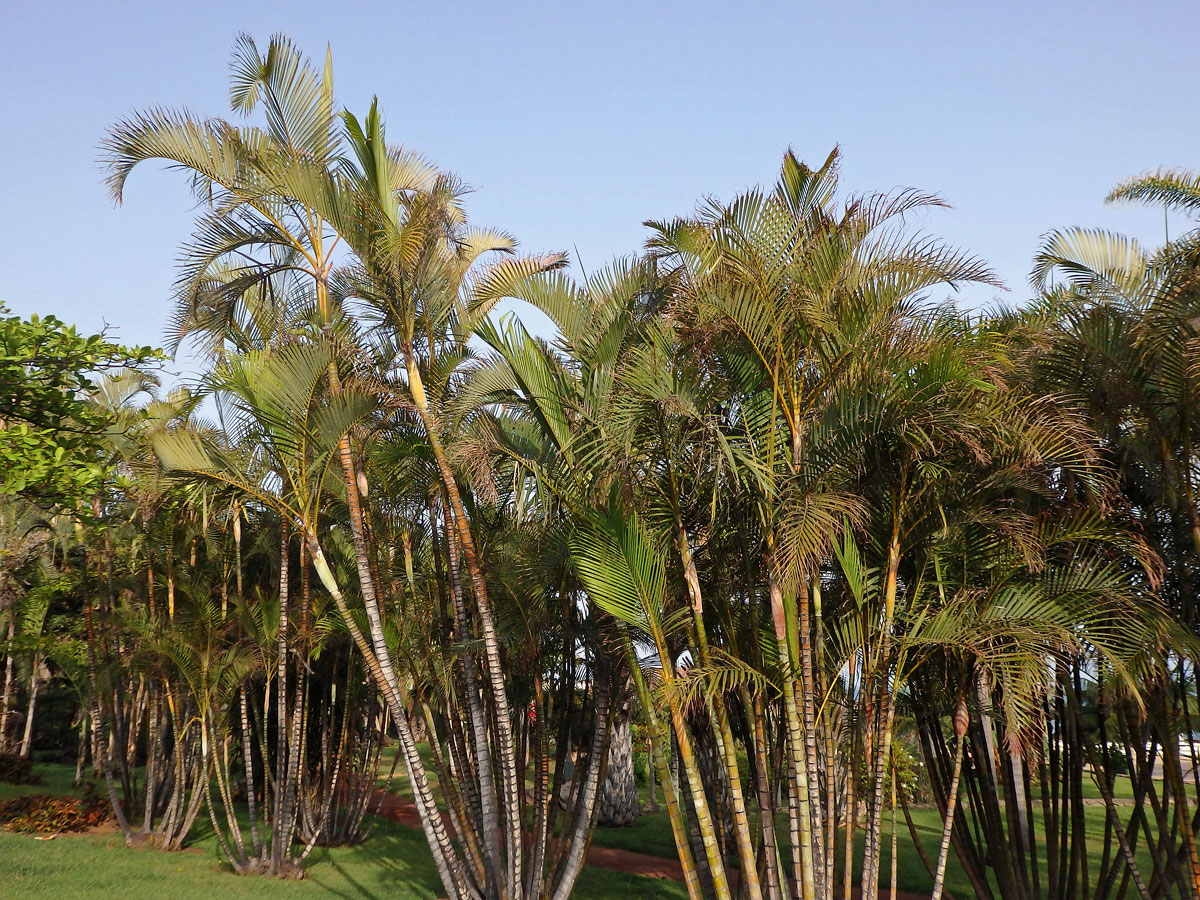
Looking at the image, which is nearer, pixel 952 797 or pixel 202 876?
pixel 952 797

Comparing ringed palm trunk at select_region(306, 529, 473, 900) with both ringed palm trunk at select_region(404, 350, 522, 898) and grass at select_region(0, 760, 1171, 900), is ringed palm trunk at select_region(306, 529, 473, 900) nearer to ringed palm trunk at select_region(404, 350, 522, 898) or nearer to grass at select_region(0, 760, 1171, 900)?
ringed palm trunk at select_region(404, 350, 522, 898)

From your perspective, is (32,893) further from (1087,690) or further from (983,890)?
(1087,690)

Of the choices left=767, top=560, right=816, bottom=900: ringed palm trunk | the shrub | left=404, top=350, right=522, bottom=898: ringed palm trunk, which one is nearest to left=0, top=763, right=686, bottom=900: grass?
the shrub

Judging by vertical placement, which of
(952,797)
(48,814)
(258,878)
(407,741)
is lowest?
(258,878)

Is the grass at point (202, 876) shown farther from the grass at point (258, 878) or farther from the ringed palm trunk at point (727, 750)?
the ringed palm trunk at point (727, 750)

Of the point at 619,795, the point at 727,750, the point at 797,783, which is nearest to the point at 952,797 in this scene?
the point at 797,783

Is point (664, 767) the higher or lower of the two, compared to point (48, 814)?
higher

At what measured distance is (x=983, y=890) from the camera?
25.7 feet

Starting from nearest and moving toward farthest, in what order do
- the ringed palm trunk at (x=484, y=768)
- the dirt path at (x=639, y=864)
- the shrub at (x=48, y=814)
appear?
the ringed palm trunk at (x=484, y=768)
the dirt path at (x=639, y=864)
the shrub at (x=48, y=814)

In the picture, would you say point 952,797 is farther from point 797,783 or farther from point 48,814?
point 48,814

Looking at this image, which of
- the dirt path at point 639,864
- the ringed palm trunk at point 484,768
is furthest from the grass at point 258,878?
the ringed palm trunk at point 484,768

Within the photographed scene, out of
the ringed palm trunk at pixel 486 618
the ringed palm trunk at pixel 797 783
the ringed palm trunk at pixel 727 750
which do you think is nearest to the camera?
the ringed palm trunk at pixel 797 783

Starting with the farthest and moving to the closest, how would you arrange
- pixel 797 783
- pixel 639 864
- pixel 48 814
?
pixel 48 814
pixel 639 864
pixel 797 783

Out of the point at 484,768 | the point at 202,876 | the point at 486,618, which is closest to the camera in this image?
the point at 486,618
